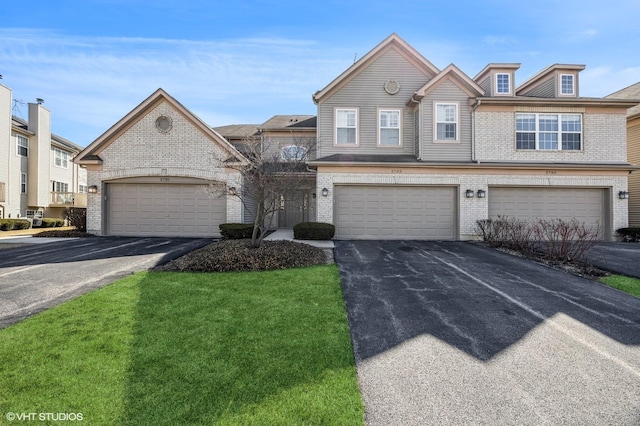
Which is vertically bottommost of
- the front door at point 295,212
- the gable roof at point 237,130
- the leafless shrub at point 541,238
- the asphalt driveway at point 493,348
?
the asphalt driveway at point 493,348

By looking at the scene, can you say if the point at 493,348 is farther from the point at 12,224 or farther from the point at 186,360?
the point at 12,224

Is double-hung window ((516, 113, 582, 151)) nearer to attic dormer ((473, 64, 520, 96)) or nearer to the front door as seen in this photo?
attic dormer ((473, 64, 520, 96))

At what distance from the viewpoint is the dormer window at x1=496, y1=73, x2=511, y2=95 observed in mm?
15414

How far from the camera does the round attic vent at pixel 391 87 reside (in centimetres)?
1555

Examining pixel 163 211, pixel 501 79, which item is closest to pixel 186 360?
pixel 163 211

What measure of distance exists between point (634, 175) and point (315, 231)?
55.6 ft

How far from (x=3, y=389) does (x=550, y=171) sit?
1815 centimetres

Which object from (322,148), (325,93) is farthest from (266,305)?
(325,93)

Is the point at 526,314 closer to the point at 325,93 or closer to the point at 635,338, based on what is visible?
the point at 635,338

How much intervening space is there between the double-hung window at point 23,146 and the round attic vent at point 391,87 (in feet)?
84.9

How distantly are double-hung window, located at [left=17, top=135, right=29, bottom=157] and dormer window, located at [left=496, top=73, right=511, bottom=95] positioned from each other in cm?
3123

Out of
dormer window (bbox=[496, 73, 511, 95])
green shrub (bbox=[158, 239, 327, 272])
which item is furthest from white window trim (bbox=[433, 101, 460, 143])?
green shrub (bbox=[158, 239, 327, 272])

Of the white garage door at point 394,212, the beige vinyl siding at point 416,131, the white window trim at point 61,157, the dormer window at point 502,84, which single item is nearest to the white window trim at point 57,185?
the white window trim at point 61,157

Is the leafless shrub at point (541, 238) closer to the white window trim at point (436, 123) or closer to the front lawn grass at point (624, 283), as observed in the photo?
the front lawn grass at point (624, 283)
